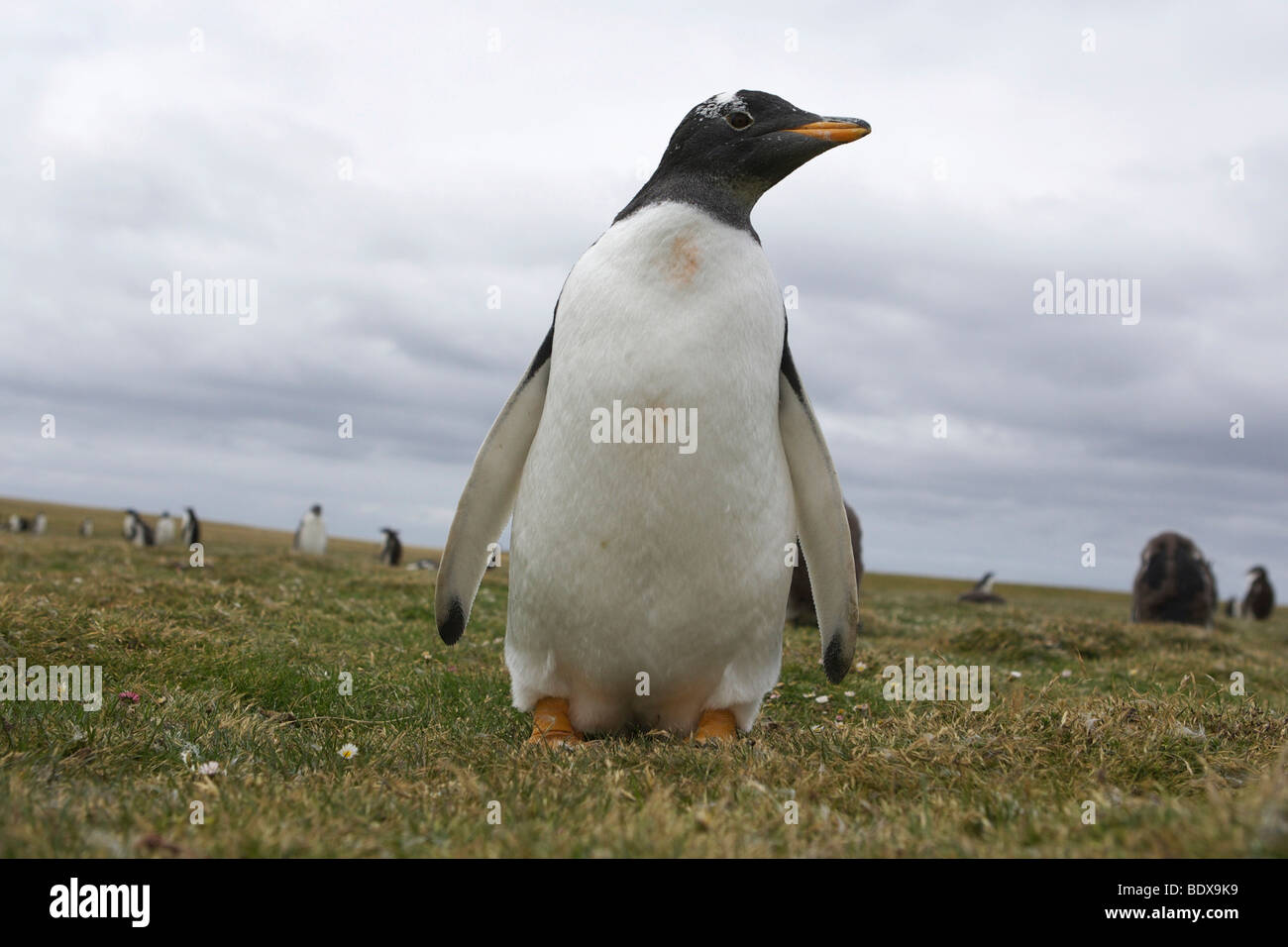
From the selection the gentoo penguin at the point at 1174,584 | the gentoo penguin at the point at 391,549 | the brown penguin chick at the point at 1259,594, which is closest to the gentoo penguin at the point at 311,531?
the gentoo penguin at the point at 391,549

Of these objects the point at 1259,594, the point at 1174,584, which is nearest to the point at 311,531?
the point at 1174,584

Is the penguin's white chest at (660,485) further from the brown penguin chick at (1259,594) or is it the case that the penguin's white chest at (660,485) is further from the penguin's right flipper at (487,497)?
the brown penguin chick at (1259,594)

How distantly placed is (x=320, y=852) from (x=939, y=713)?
3.68 metres

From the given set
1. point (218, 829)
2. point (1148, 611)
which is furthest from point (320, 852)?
point (1148, 611)

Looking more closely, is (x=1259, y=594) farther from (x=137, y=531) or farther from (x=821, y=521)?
(x=137, y=531)

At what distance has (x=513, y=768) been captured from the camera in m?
3.61

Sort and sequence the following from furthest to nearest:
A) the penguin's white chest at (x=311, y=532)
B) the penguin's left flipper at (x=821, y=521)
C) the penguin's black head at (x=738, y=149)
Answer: the penguin's white chest at (x=311, y=532) → the penguin's left flipper at (x=821, y=521) → the penguin's black head at (x=738, y=149)

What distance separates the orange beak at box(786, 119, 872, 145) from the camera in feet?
15.0

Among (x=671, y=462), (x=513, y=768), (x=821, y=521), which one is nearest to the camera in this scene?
(x=513, y=768)

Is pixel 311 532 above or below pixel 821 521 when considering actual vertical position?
below

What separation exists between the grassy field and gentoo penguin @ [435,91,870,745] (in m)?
0.35

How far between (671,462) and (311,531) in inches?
1359

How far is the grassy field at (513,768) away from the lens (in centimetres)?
261
